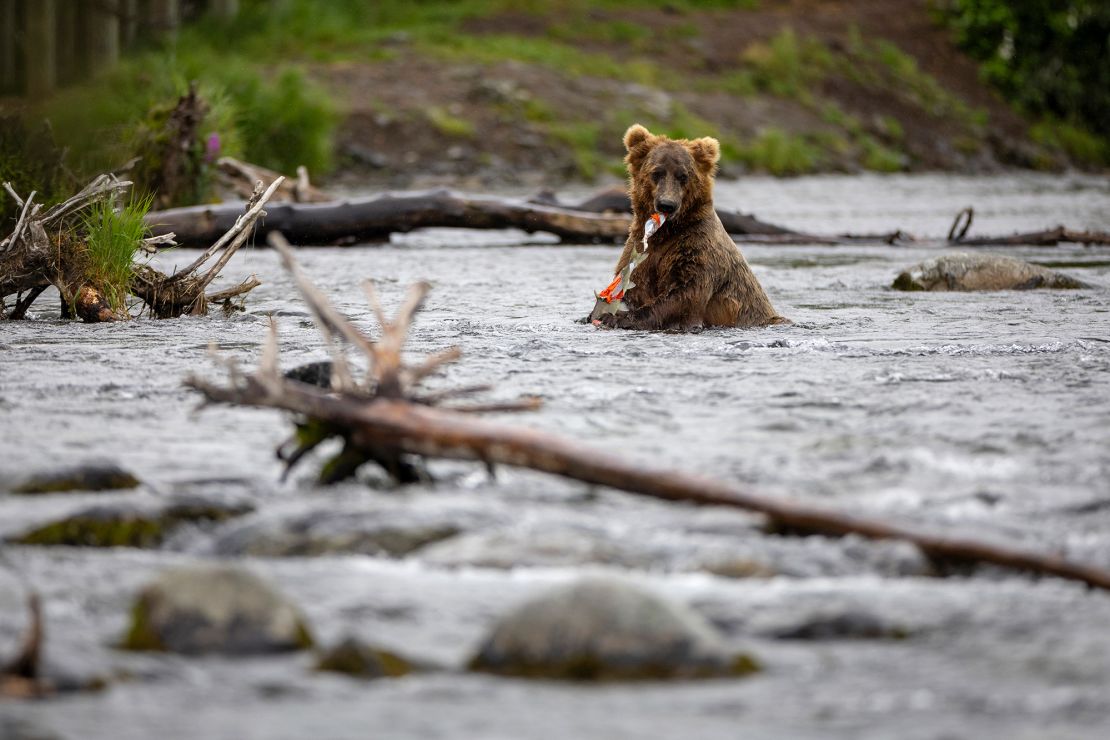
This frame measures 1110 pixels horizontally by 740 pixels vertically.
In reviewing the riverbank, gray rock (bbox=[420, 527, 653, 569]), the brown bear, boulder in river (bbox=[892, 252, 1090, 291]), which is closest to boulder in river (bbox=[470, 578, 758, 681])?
gray rock (bbox=[420, 527, 653, 569])

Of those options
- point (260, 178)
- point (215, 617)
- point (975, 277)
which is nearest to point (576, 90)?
point (260, 178)

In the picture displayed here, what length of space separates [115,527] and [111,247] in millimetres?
4600

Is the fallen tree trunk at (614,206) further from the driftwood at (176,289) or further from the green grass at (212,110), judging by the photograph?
the driftwood at (176,289)

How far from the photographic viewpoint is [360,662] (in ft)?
10.2

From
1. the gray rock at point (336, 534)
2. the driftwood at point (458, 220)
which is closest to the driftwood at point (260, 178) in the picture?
the driftwood at point (458, 220)

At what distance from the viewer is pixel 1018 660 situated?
10.4ft

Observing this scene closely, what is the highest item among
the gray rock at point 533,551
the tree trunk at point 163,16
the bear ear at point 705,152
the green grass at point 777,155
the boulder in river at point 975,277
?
the tree trunk at point 163,16

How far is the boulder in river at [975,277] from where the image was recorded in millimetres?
10820

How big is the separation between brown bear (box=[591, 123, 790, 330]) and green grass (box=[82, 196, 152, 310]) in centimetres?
263

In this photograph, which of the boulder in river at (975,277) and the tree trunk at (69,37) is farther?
the tree trunk at (69,37)

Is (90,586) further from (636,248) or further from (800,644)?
(636,248)

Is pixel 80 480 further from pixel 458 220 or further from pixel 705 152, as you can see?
pixel 458 220

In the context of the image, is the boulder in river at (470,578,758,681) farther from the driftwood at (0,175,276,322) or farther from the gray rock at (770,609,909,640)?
the driftwood at (0,175,276,322)

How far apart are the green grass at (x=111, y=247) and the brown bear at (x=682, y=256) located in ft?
→ 8.64
